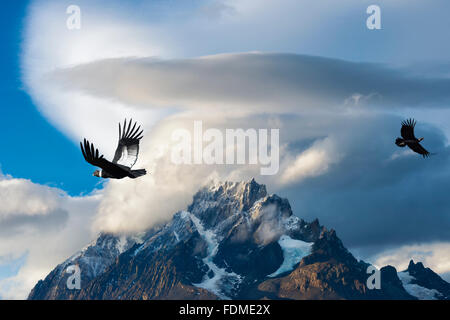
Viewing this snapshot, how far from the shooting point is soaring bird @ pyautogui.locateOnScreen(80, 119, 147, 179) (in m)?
86.3

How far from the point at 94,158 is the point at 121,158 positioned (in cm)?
1235

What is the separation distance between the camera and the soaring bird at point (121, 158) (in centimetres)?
8631

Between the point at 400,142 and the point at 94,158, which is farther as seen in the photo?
the point at 400,142

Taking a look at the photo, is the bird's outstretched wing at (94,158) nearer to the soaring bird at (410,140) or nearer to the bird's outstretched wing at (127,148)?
the bird's outstretched wing at (127,148)

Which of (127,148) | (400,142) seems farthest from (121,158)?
(400,142)

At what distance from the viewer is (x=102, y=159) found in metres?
87.9

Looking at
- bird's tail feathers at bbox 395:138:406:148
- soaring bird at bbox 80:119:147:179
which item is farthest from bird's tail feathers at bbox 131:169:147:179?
bird's tail feathers at bbox 395:138:406:148

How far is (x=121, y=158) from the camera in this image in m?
99.1

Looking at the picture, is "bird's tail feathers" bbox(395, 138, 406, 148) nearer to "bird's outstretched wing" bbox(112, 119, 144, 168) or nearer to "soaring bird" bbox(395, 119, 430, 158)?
"soaring bird" bbox(395, 119, 430, 158)

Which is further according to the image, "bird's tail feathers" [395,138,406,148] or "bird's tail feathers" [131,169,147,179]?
"bird's tail feathers" [395,138,406,148]

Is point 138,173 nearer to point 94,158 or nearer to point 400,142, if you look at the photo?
point 94,158
